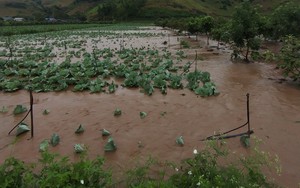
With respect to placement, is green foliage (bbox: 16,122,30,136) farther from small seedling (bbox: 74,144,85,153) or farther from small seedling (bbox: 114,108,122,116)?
small seedling (bbox: 114,108,122,116)

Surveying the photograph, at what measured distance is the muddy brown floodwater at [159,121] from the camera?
6.09m

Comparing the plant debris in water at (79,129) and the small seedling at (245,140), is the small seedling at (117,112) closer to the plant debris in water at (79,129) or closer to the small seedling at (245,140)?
the plant debris in water at (79,129)

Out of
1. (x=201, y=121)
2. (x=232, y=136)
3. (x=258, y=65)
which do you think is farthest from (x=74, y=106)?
(x=258, y=65)

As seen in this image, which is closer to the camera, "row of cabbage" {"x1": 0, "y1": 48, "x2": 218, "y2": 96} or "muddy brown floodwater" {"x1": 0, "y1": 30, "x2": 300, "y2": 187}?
"muddy brown floodwater" {"x1": 0, "y1": 30, "x2": 300, "y2": 187}

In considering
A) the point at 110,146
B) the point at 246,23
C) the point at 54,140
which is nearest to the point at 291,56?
the point at 246,23

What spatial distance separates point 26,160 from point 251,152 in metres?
4.37

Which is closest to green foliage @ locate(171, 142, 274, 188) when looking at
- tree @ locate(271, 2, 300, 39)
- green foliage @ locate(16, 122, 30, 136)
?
green foliage @ locate(16, 122, 30, 136)

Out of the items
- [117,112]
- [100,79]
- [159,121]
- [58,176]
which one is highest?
[100,79]

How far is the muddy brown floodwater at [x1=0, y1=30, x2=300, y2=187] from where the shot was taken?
6086 mm

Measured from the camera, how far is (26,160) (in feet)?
19.1

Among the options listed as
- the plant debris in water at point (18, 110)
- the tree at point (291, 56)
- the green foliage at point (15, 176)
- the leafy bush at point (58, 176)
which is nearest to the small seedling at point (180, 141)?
the leafy bush at point (58, 176)

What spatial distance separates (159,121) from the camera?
7660 millimetres

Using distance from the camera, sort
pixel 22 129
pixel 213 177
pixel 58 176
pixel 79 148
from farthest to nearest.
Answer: pixel 22 129, pixel 79 148, pixel 213 177, pixel 58 176

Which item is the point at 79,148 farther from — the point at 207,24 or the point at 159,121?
the point at 207,24
